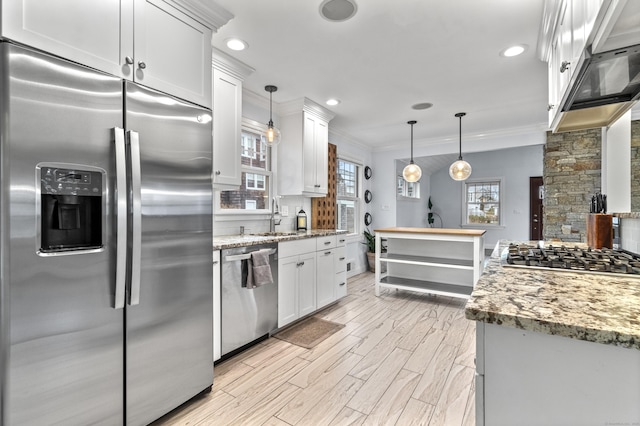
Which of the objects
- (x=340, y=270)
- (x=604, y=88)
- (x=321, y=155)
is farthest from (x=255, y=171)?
(x=604, y=88)

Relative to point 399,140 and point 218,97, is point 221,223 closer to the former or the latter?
point 218,97

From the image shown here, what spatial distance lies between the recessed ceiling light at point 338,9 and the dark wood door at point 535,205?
7.64m

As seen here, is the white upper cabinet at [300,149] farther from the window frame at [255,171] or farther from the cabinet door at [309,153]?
the window frame at [255,171]

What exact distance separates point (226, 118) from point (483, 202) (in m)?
7.88

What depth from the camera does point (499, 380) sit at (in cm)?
77

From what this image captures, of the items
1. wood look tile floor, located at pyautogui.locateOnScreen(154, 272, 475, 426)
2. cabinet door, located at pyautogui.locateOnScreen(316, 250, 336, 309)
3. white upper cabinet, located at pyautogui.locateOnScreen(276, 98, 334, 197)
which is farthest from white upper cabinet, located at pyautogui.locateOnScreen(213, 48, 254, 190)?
wood look tile floor, located at pyautogui.locateOnScreen(154, 272, 475, 426)

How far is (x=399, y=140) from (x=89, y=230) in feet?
17.1

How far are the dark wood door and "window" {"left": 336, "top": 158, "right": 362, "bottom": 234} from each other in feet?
16.2

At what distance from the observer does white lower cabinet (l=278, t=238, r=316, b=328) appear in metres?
2.86

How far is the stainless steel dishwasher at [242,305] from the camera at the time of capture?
7.59 ft

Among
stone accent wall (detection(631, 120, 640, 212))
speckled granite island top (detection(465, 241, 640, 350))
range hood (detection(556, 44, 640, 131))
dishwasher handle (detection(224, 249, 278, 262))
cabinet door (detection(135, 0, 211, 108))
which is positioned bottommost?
dishwasher handle (detection(224, 249, 278, 262))

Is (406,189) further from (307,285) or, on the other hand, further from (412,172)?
(307,285)

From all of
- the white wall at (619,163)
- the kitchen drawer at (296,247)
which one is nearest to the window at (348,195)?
the kitchen drawer at (296,247)

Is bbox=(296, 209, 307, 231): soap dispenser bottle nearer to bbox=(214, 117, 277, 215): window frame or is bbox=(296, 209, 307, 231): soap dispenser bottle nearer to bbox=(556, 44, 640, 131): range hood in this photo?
bbox=(214, 117, 277, 215): window frame
